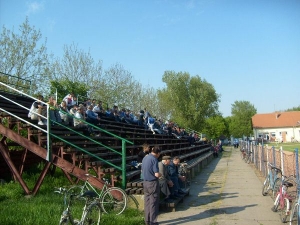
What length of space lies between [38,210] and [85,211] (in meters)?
1.79

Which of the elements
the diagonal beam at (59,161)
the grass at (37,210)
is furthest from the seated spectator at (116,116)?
the diagonal beam at (59,161)

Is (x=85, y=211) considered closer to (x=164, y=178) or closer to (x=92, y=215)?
(x=92, y=215)

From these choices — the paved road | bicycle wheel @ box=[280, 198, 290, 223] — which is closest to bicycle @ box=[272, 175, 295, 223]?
bicycle wheel @ box=[280, 198, 290, 223]

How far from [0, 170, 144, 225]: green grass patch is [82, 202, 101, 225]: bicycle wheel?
45 centimetres

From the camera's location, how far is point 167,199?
909 cm

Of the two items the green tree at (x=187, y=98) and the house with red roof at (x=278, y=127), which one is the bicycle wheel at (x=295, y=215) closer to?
the green tree at (x=187, y=98)

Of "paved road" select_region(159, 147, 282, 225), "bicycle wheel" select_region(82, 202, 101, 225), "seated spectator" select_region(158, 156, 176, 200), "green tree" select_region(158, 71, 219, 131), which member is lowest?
"paved road" select_region(159, 147, 282, 225)

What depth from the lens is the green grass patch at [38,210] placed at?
6.76m

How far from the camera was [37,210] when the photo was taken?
734cm

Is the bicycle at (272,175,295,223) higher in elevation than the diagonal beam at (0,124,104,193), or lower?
lower

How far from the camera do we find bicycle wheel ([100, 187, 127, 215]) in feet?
25.8

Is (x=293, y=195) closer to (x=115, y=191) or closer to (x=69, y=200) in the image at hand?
(x=115, y=191)

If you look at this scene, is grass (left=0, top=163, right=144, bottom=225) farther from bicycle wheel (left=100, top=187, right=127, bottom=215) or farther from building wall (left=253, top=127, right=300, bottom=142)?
building wall (left=253, top=127, right=300, bottom=142)

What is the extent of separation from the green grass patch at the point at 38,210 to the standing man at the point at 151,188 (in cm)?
36
